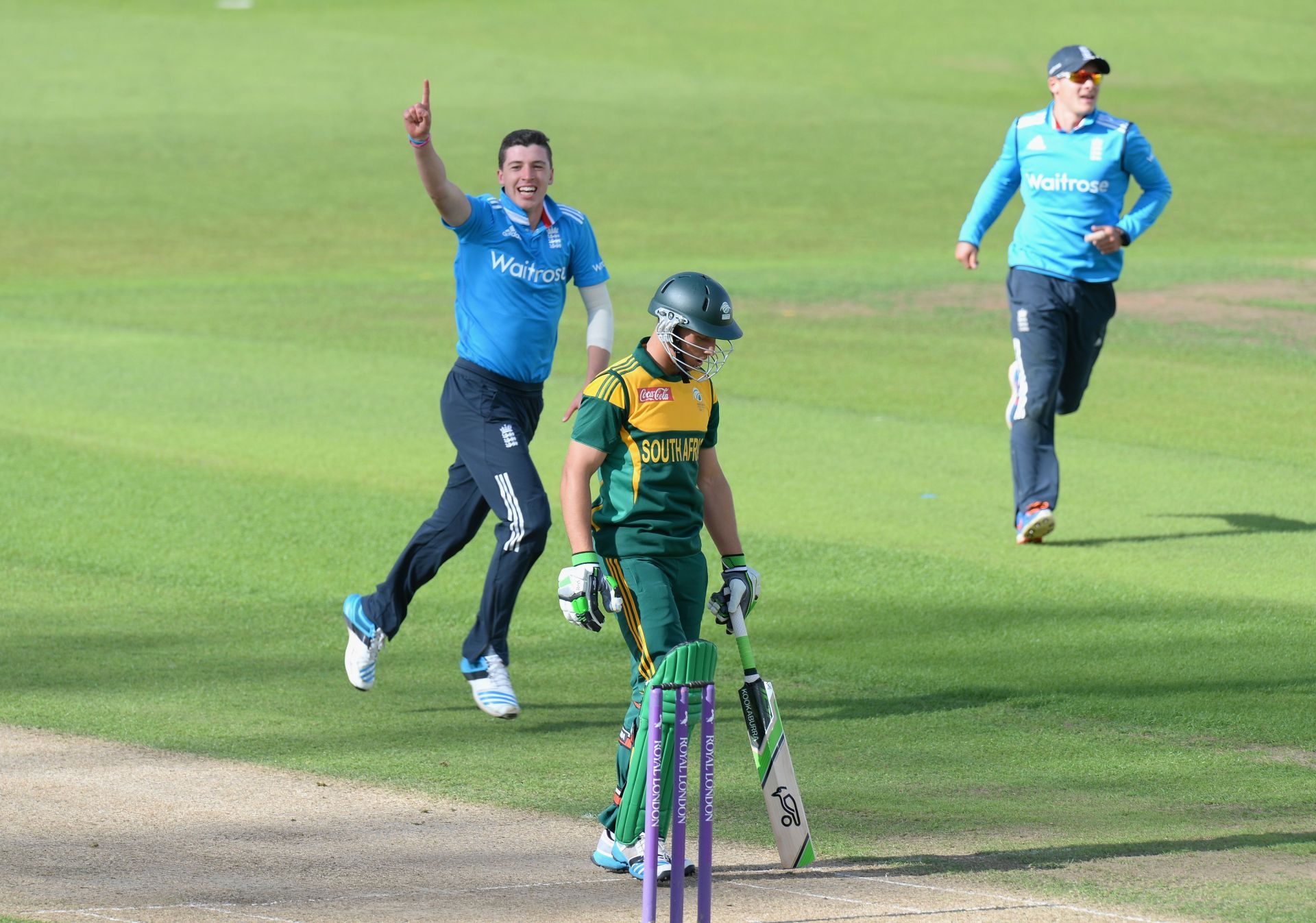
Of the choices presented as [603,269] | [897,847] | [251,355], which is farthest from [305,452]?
[897,847]

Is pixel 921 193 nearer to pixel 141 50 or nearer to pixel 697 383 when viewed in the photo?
pixel 141 50

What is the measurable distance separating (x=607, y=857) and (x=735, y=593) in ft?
3.16

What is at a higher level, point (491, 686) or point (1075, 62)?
point (1075, 62)

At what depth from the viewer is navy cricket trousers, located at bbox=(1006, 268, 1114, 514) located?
11562 mm

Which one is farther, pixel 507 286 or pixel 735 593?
pixel 507 286

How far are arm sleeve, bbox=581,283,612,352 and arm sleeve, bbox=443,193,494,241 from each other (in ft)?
1.73

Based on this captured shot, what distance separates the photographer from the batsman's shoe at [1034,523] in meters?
11.3

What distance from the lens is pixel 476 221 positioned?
845 cm

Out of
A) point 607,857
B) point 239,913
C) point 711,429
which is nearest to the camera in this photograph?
point 239,913

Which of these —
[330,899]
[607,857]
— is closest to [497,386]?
[607,857]

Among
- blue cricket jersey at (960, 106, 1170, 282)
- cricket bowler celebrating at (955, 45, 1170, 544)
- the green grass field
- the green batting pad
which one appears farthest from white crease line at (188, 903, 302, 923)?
blue cricket jersey at (960, 106, 1170, 282)

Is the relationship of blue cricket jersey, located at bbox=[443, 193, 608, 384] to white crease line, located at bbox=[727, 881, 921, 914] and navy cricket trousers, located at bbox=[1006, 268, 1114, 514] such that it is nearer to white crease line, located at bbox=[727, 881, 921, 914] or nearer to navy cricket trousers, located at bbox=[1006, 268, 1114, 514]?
white crease line, located at bbox=[727, 881, 921, 914]

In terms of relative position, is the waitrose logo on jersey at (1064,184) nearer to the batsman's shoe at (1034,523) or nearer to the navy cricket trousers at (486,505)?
the batsman's shoe at (1034,523)

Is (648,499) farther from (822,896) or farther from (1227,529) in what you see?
(1227,529)
